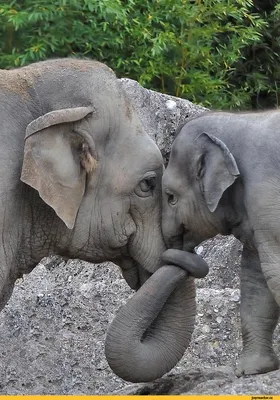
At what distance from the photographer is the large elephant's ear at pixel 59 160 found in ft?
19.6

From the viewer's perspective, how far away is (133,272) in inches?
260

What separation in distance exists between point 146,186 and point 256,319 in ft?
2.60

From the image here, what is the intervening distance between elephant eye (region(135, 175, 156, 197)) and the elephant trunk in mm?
334

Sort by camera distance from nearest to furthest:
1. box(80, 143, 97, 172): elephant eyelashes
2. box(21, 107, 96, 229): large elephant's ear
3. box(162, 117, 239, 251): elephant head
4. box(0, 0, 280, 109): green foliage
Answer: box(21, 107, 96, 229): large elephant's ear
box(80, 143, 97, 172): elephant eyelashes
box(162, 117, 239, 251): elephant head
box(0, 0, 280, 109): green foliage

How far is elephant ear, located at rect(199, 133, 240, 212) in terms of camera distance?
6.42 meters

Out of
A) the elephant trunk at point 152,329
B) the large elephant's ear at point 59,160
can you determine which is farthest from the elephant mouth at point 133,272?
the large elephant's ear at point 59,160

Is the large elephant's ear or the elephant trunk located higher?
the large elephant's ear

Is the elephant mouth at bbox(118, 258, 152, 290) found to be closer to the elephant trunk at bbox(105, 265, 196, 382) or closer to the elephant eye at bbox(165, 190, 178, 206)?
the elephant trunk at bbox(105, 265, 196, 382)

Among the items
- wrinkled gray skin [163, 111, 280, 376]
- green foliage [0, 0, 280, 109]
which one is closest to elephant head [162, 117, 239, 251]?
wrinkled gray skin [163, 111, 280, 376]

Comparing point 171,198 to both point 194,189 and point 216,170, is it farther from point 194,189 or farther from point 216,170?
point 216,170

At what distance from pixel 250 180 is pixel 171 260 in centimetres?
48

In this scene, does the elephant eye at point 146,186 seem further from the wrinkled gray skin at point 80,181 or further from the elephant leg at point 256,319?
the elephant leg at point 256,319

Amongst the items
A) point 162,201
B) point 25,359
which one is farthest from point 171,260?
point 25,359

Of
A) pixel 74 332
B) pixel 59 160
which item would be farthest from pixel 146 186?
pixel 74 332
